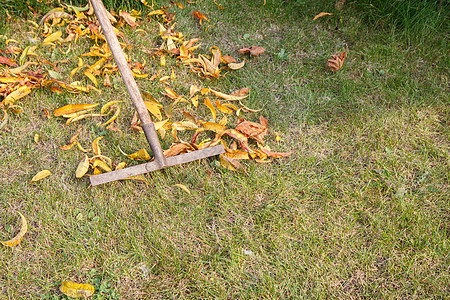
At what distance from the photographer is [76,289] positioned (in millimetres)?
1745

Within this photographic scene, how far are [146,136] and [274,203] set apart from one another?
33.0 inches

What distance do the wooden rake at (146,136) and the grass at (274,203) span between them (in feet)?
0.36

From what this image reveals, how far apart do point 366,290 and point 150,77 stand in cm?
201

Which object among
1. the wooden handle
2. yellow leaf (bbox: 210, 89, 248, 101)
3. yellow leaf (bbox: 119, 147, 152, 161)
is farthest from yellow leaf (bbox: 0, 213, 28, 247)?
yellow leaf (bbox: 210, 89, 248, 101)

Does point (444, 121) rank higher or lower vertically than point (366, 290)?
higher

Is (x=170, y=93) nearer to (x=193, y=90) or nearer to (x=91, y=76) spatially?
(x=193, y=90)

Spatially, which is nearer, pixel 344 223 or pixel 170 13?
pixel 344 223

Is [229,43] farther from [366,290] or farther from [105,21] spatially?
[366,290]

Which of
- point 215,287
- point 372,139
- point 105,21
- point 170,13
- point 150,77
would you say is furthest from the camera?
point 170,13

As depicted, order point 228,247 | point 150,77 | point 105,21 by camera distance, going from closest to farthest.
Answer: point 228,247 < point 105,21 < point 150,77

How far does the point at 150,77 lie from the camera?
8.97 ft

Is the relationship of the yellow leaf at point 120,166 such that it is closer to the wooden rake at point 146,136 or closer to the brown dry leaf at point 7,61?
the wooden rake at point 146,136

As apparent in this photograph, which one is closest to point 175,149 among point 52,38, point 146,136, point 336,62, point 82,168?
point 146,136

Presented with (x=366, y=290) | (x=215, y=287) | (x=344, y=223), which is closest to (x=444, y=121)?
(x=344, y=223)
